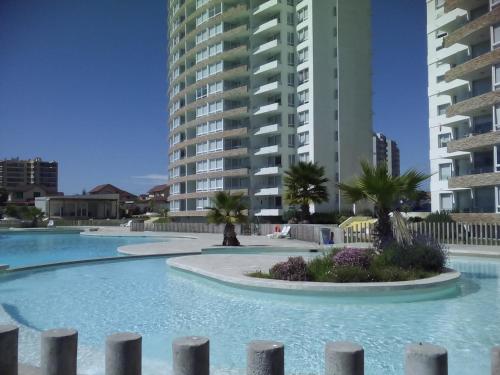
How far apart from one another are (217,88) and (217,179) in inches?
492

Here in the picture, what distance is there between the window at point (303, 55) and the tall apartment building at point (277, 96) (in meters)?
0.12

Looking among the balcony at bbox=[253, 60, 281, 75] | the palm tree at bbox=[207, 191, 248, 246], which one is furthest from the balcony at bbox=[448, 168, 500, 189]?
the balcony at bbox=[253, 60, 281, 75]

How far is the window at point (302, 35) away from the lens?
55781mm

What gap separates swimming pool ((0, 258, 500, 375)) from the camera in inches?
298

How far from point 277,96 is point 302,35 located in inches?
307

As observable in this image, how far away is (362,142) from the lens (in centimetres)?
5606

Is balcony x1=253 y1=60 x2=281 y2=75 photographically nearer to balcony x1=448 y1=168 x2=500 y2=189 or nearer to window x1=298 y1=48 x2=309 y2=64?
window x1=298 y1=48 x2=309 y2=64

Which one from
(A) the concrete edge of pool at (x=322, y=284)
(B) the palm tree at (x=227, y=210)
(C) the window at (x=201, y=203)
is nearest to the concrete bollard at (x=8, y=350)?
(A) the concrete edge of pool at (x=322, y=284)

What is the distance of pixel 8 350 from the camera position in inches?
186

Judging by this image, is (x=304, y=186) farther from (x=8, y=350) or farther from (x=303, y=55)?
(x=8, y=350)

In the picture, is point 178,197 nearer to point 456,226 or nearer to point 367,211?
point 367,211

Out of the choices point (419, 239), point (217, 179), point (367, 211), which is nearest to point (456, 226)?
point (419, 239)


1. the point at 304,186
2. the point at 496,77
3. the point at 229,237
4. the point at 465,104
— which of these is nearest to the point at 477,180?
the point at 465,104

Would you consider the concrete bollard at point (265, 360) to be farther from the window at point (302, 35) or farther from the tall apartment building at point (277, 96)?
the window at point (302, 35)
